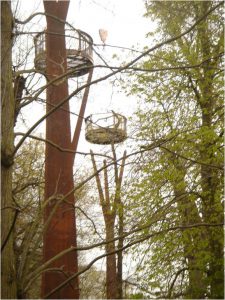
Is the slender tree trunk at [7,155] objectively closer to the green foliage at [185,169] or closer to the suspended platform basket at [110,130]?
the suspended platform basket at [110,130]

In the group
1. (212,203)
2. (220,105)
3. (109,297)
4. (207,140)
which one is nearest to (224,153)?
(207,140)

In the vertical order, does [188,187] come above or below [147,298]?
above

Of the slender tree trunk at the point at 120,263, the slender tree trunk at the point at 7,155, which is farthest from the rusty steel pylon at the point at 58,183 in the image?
the slender tree trunk at the point at 7,155

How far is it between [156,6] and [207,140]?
2363mm

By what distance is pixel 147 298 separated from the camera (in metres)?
6.75

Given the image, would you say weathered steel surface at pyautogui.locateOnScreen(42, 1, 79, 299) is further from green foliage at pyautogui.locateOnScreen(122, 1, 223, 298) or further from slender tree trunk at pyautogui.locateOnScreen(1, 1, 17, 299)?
slender tree trunk at pyautogui.locateOnScreen(1, 1, 17, 299)

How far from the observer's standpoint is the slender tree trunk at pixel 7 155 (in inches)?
116

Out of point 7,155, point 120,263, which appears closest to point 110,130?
point 7,155

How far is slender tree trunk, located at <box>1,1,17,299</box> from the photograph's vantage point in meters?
2.95

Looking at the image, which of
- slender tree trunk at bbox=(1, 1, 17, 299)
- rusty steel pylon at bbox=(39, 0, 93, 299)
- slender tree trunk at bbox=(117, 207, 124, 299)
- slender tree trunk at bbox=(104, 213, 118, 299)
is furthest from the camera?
slender tree trunk at bbox=(104, 213, 118, 299)

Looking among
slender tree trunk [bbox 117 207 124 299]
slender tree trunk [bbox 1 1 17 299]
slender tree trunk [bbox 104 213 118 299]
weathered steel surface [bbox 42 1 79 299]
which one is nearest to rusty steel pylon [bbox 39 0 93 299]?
weathered steel surface [bbox 42 1 79 299]

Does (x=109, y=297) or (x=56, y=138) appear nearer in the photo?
(x=56, y=138)

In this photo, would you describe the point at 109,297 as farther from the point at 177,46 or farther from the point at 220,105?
the point at 177,46

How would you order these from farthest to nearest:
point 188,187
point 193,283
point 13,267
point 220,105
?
point 220,105 → point 188,187 → point 193,283 → point 13,267
